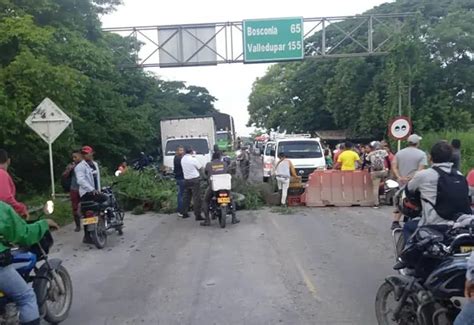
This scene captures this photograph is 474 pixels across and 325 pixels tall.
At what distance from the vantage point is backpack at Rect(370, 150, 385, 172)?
16722 millimetres

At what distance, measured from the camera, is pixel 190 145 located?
80.0ft

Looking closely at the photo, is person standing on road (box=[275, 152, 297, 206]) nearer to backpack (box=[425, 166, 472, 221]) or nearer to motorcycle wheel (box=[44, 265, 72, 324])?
motorcycle wheel (box=[44, 265, 72, 324])

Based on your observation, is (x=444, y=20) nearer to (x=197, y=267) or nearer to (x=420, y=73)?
(x=420, y=73)

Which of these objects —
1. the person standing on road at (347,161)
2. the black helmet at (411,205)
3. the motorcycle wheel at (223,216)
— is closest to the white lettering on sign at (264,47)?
the person standing on road at (347,161)

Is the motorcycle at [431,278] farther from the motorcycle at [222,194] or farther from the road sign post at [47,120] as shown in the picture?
the road sign post at [47,120]

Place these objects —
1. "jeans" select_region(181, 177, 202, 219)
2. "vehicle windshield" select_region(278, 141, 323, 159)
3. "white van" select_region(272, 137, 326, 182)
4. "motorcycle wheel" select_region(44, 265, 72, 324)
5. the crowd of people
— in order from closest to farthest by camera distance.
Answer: "motorcycle wheel" select_region(44, 265, 72, 324)
the crowd of people
"jeans" select_region(181, 177, 202, 219)
"white van" select_region(272, 137, 326, 182)
"vehicle windshield" select_region(278, 141, 323, 159)

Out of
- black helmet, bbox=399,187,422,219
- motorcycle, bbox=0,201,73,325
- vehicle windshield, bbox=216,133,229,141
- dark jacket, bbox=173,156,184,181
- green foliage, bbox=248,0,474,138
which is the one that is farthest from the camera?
vehicle windshield, bbox=216,133,229,141

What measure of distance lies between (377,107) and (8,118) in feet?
88.2

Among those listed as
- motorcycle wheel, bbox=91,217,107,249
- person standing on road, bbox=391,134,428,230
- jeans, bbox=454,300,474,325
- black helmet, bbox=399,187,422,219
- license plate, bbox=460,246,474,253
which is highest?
person standing on road, bbox=391,134,428,230

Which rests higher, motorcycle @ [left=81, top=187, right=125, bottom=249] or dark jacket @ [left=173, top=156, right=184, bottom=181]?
dark jacket @ [left=173, top=156, right=184, bottom=181]

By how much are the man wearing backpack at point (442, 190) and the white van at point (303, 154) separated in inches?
573

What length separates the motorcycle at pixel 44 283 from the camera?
511 centimetres

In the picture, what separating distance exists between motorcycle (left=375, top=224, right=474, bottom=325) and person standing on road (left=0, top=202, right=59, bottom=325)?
3118 millimetres

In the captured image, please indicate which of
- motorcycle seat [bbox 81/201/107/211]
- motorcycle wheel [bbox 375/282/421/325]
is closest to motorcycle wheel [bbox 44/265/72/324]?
motorcycle wheel [bbox 375/282/421/325]
